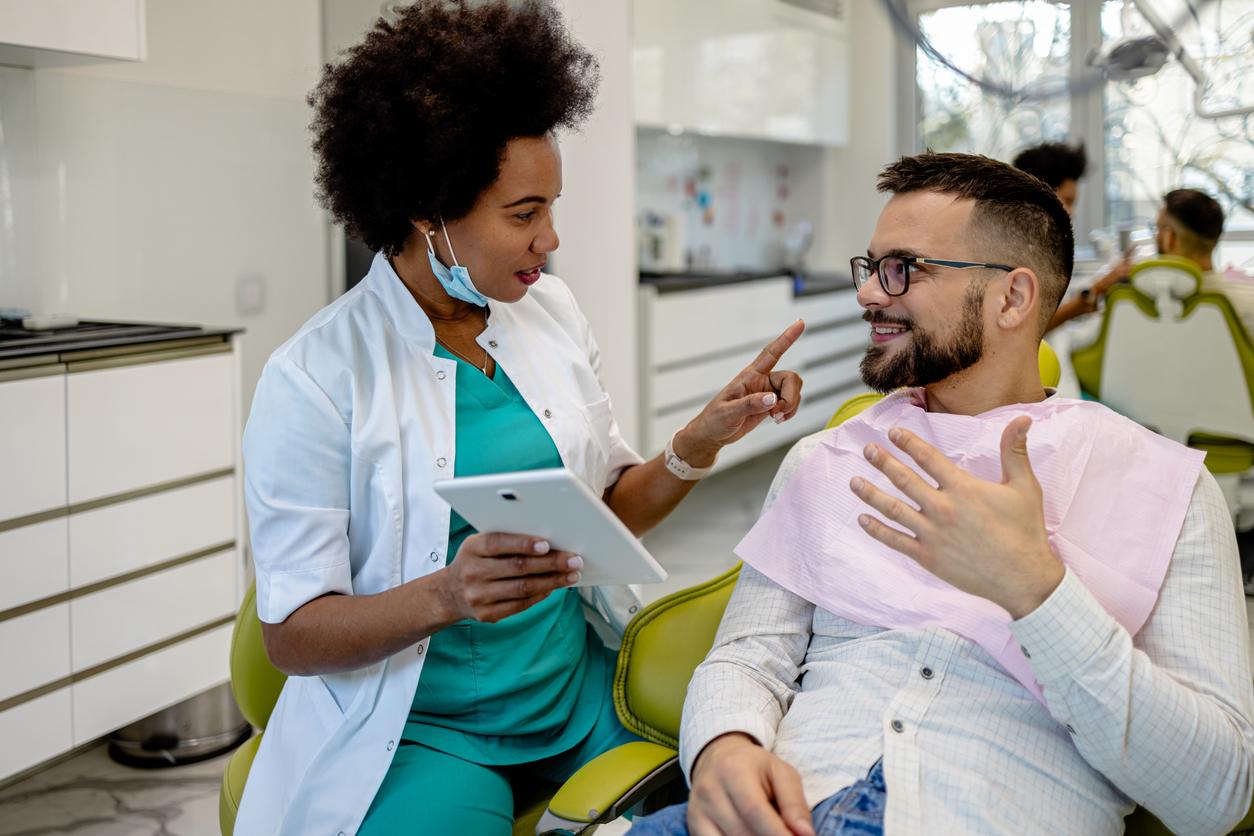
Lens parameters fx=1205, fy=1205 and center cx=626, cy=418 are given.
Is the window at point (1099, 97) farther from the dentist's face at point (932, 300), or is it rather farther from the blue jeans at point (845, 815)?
the blue jeans at point (845, 815)

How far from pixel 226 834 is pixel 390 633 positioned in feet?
1.53

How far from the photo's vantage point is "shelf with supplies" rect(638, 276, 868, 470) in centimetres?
414

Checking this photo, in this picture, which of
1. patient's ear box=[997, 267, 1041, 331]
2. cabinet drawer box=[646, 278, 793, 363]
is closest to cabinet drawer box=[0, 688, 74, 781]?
patient's ear box=[997, 267, 1041, 331]

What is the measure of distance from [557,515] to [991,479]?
Answer: 1.82 ft

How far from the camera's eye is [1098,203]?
264cm

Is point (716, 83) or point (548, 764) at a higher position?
point (716, 83)

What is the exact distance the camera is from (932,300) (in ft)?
4.78

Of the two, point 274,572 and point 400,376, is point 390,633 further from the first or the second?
point 400,376

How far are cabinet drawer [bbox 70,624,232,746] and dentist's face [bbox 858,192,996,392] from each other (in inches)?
67.0

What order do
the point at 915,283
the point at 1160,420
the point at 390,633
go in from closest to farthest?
the point at 390,633, the point at 915,283, the point at 1160,420

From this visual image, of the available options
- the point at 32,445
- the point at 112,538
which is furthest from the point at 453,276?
the point at 112,538

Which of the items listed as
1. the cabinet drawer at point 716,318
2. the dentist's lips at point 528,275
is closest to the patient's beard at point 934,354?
the dentist's lips at point 528,275

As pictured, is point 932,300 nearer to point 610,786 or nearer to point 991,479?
point 991,479

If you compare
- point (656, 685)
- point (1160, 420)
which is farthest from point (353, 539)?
point (1160, 420)
